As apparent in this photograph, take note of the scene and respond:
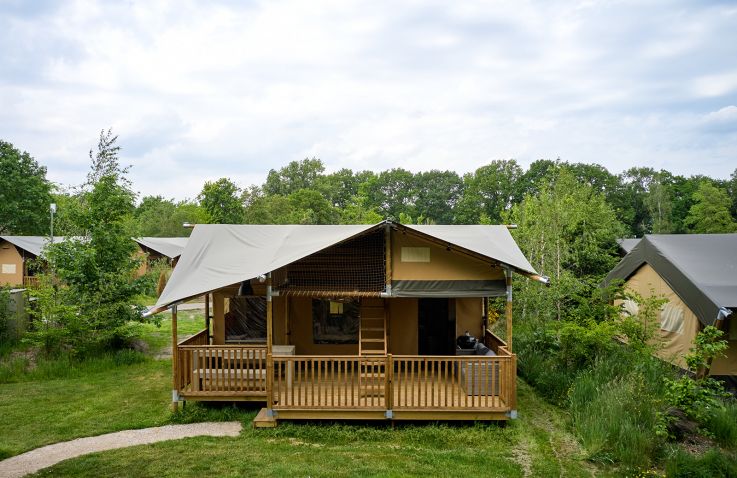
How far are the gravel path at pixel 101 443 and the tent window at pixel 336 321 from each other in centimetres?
286

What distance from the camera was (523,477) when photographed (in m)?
6.07

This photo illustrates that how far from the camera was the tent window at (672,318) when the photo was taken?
11.2m

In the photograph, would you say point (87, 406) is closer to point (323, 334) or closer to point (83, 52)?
point (323, 334)

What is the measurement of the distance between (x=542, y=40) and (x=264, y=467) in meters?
14.6

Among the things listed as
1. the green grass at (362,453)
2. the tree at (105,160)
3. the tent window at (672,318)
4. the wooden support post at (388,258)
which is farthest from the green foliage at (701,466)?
the tree at (105,160)

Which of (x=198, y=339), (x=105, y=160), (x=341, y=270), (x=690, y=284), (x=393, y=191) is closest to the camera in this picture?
(x=341, y=270)

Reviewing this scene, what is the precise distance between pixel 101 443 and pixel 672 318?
12.6 m

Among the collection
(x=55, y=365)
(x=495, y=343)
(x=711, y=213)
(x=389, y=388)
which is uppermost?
(x=711, y=213)

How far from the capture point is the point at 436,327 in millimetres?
10828

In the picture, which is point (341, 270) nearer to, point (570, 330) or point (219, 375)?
point (219, 375)

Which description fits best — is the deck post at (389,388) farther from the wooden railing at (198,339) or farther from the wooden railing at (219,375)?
the wooden railing at (198,339)

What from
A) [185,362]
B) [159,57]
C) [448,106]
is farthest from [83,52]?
[448,106]

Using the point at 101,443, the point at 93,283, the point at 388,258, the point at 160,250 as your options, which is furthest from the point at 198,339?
the point at 160,250

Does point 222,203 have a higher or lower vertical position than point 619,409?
higher
